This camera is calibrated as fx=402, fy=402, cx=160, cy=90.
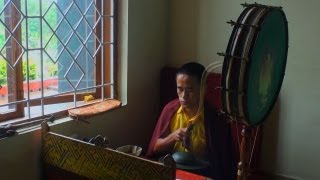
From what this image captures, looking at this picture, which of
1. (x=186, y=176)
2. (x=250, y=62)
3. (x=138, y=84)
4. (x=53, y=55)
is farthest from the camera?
(x=138, y=84)

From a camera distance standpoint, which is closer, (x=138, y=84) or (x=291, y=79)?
(x=291, y=79)

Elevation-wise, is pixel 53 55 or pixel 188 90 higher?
pixel 53 55

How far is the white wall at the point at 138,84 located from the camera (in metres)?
2.11

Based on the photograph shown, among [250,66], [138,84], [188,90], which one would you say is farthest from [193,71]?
[250,66]

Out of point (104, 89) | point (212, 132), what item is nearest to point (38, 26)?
point (104, 89)

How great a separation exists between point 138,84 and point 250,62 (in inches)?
52.4

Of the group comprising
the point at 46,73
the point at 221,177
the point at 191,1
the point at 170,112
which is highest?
the point at 191,1

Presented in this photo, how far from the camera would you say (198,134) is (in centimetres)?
205

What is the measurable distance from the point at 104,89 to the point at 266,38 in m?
1.27

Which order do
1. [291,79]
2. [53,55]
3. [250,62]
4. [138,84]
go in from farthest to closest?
[138,84], [291,79], [53,55], [250,62]

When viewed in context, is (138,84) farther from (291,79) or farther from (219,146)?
(291,79)

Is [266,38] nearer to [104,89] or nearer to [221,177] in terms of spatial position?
[221,177]

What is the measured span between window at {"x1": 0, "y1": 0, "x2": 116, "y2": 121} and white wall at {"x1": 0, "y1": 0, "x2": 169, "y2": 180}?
0.34 feet

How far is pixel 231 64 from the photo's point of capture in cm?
120
